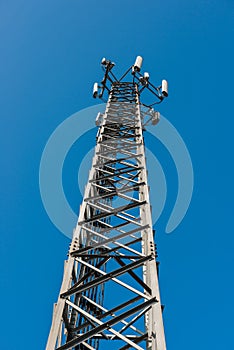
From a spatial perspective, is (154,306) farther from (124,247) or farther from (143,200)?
(143,200)

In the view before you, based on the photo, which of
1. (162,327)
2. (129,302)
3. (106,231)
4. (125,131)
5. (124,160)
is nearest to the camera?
(162,327)

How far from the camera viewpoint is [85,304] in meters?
5.88

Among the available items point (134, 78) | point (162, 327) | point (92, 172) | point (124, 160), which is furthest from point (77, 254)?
point (134, 78)

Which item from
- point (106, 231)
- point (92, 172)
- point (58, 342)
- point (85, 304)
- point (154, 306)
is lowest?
point (58, 342)

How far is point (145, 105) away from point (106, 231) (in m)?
6.11

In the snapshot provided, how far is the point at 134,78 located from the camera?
1216cm

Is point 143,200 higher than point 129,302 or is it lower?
higher

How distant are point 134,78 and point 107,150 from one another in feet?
15.3

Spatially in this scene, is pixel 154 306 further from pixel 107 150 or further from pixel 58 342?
pixel 107 150

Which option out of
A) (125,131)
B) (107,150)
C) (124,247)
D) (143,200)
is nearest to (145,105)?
(125,131)

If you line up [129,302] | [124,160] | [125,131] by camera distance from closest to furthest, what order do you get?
[129,302] < [124,160] < [125,131]

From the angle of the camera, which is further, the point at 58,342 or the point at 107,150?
the point at 107,150

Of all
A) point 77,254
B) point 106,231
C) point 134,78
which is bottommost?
point 77,254

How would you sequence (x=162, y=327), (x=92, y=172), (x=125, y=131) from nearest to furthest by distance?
1. (x=162, y=327)
2. (x=92, y=172)
3. (x=125, y=131)
